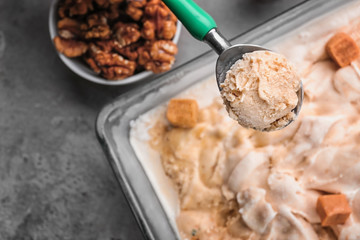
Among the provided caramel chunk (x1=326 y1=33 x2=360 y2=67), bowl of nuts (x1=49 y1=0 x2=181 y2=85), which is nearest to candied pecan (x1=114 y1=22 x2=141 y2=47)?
bowl of nuts (x1=49 y1=0 x2=181 y2=85)

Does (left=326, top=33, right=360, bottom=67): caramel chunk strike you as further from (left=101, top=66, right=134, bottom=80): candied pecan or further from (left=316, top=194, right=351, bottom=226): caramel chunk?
(left=101, top=66, right=134, bottom=80): candied pecan

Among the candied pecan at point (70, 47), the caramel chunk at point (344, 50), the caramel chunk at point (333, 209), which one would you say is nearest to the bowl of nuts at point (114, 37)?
the candied pecan at point (70, 47)

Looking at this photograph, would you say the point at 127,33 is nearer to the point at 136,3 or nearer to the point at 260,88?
the point at 136,3

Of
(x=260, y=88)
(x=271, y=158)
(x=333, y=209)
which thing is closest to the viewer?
(x=260, y=88)

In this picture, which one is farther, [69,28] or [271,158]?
[69,28]

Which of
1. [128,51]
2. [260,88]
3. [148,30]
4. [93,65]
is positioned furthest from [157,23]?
[260,88]

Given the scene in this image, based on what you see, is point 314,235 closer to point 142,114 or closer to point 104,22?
point 142,114
